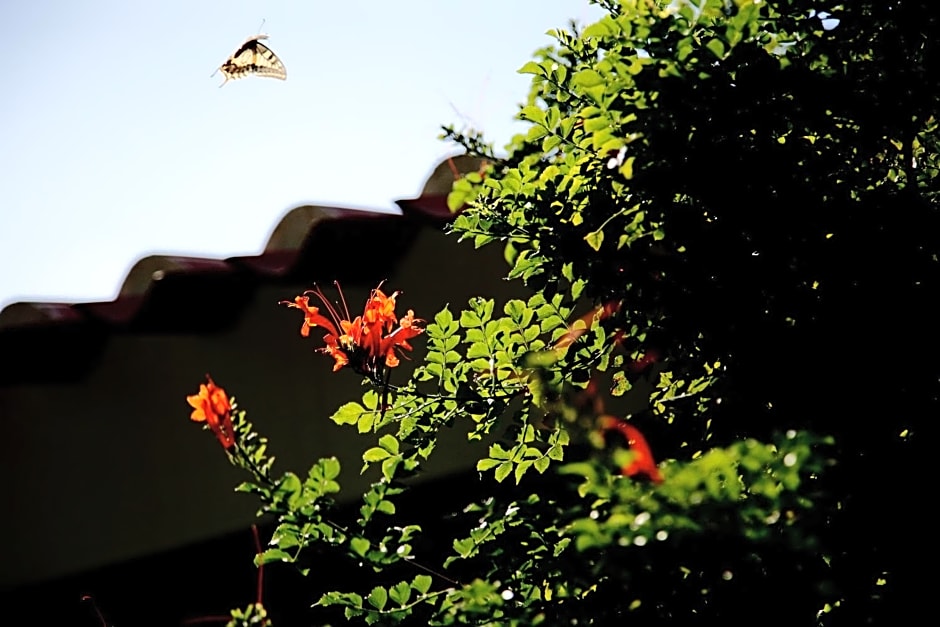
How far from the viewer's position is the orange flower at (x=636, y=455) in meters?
1.06

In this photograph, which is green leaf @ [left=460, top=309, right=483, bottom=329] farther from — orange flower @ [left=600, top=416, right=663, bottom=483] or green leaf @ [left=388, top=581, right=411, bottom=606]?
green leaf @ [left=388, top=581, right=411, bottom=606]

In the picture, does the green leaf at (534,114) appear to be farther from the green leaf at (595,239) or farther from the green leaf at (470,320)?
the green leaf at (470,320)

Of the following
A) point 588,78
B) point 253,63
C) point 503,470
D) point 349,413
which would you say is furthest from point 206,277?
point 588,78

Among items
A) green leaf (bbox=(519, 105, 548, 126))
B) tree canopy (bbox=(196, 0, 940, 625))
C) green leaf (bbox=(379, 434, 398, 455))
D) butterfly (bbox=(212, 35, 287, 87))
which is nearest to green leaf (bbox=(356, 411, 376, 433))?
tree canopy (bbox=(196, 0, 940, 625))

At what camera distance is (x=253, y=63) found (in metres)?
2.53

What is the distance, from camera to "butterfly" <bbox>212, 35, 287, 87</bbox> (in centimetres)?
249

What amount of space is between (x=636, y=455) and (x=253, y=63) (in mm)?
2106

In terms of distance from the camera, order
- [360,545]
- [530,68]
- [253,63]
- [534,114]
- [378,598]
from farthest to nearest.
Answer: [253,63] → [530,68] → [534,114] → [378,598] → [360,545]

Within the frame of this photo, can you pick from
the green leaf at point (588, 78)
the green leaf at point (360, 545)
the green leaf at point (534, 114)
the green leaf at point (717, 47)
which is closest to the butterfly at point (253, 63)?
the green leaf at point (534, 114)

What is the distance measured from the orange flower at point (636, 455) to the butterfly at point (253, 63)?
1664 mm

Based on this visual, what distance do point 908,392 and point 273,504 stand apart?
119 centimetres

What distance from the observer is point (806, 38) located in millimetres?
1545

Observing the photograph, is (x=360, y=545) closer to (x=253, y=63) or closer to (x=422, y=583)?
(x=422, y=583)

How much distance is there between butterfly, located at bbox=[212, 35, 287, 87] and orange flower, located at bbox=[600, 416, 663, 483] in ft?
5.46
